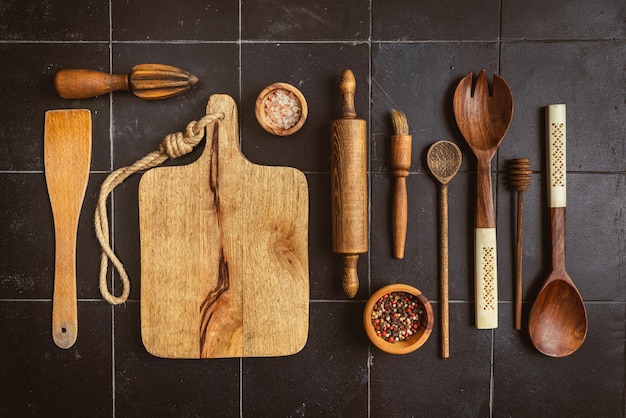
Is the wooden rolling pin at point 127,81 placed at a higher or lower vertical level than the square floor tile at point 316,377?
higher

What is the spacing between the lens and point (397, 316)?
44.5 inches

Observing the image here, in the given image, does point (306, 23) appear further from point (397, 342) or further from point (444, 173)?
point (397, 342)

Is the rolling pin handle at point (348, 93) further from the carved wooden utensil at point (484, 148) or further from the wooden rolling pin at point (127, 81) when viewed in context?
the wooden rolling pin at point (127, 81)

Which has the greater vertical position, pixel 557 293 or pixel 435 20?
pixel 435 20

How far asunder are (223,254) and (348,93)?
448mm

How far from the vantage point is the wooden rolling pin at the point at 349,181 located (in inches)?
42.9

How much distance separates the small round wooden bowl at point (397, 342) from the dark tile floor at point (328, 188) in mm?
58

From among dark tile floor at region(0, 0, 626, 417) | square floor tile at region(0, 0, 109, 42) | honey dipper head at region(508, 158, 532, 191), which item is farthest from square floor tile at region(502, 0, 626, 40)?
square floor tile at region(0, 0, 109, 42)

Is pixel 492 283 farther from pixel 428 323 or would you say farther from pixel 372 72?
pixel 372 72

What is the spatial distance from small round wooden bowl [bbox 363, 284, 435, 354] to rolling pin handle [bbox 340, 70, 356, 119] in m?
0.38

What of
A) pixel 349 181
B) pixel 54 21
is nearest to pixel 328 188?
pixel 349 181

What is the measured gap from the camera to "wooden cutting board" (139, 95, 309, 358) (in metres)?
1.14

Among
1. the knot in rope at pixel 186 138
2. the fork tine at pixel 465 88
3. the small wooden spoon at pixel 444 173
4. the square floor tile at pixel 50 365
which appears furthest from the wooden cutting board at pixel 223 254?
the fork tine at pixel 465 88

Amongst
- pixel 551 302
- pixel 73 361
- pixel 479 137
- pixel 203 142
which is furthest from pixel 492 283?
pixel 73 361
